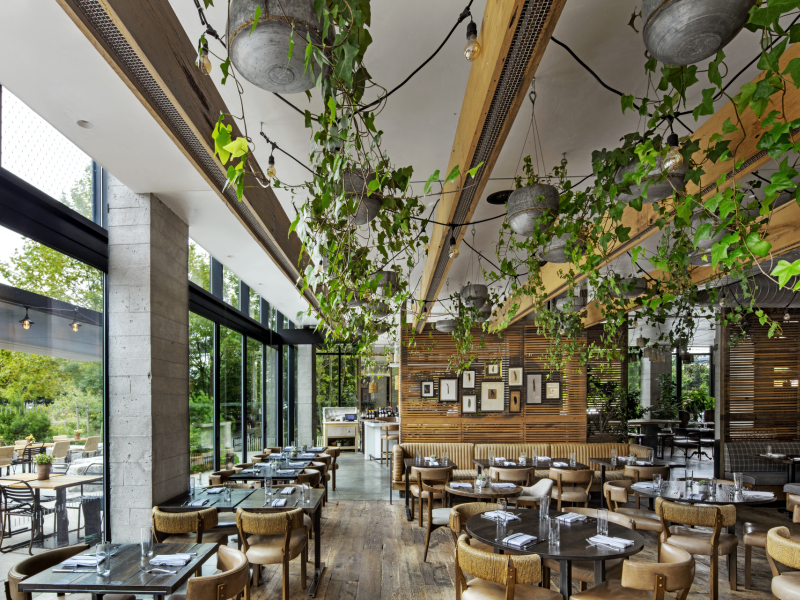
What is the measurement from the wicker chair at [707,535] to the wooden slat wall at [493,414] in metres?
4.94

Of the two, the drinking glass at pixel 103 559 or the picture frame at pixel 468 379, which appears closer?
the drinking glass at pixel 103 559

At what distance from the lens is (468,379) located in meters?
10.4

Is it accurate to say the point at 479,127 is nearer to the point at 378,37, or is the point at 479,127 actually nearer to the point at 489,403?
the point at 378,37

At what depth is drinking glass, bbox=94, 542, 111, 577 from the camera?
316 cm

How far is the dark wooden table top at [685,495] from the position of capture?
550 centimetres

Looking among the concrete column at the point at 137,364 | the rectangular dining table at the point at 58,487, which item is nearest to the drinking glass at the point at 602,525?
the concrete column at the point at 137,364

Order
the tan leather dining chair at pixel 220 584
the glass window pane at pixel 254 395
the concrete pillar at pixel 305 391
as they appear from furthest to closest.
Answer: the concrete pillar at pixel 305 391 → the glass window pane at pixel 254 395 → the tan leather dining chair at pixel 220 584

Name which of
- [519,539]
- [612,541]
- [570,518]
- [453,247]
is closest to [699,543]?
[570,518]

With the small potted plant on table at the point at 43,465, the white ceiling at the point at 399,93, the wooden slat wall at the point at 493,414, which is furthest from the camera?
the wooden slat wall at the point at 493,414

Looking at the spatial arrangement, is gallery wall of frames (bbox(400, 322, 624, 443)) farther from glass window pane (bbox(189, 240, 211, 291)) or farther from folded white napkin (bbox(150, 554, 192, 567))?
folded white napkin (bbox(150, 554, 192, 567))

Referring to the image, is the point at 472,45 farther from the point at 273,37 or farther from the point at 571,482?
the point at 571,482

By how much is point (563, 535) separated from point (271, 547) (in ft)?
8.20

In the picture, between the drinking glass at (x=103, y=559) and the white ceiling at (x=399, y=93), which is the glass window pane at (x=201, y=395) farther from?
the drinking glass at (x=103, y=559)

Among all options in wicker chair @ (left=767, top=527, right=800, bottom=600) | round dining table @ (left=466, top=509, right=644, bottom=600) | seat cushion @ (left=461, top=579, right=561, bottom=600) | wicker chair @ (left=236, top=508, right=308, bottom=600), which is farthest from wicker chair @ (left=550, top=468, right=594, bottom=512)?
wicker chair @ (left=236, top=508, right=308, bottom=600)
